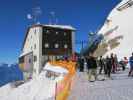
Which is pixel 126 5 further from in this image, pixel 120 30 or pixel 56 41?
pixel 56 41

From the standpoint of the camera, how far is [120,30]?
52.8 m

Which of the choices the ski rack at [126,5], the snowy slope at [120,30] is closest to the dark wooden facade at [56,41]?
the snowy slope at [120,30]

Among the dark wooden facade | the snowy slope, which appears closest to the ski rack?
the snowy slope

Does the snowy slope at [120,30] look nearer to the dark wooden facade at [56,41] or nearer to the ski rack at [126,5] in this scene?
the ski rack at [126,5]

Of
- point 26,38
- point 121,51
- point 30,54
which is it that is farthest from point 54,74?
point 26,38

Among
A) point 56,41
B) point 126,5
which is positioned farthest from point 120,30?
point 56,41

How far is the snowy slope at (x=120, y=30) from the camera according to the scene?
48344 mm

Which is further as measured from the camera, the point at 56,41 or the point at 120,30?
the point at 56,41

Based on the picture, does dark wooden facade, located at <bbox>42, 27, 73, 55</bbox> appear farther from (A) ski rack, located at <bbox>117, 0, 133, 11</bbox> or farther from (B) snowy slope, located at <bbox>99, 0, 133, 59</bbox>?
(A) ski rack, located at <bbox>117, 0, 133, 11</bbox>

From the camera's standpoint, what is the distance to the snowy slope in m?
Result: 48.3

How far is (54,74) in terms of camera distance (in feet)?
132

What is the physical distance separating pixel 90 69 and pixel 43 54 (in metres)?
47.1

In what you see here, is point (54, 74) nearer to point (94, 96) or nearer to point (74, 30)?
point (94, 96)

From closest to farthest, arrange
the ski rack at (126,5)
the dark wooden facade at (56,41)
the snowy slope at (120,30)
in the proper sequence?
the snowy slope at (120,30), the ski rack at (126,5), the dark wooden facade at (56,41)
